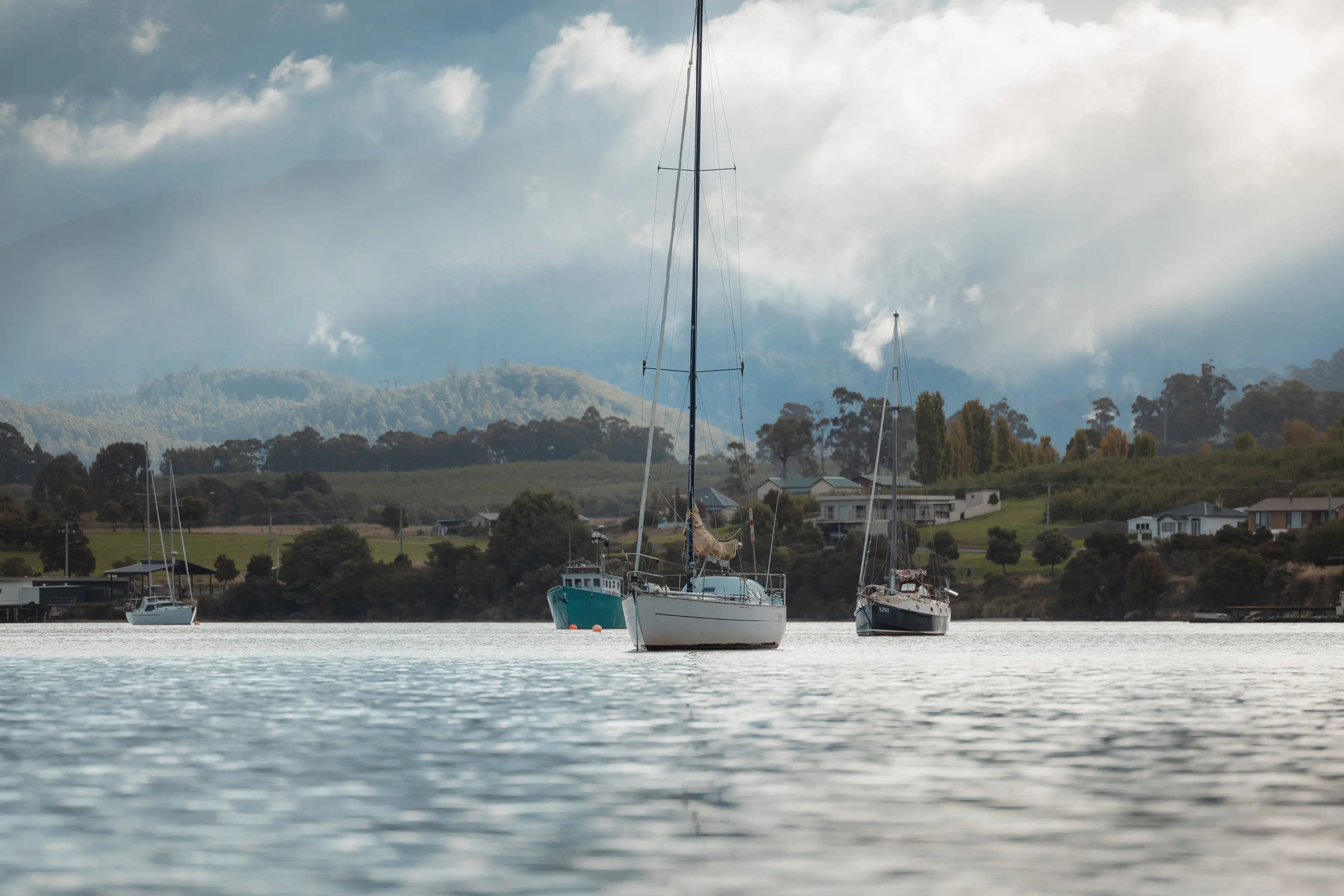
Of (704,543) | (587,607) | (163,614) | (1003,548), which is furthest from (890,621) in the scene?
(163,614)

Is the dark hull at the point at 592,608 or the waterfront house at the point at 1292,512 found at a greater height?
the waterfront house at the point at 1292,512

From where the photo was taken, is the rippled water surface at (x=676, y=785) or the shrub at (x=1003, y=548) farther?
the shrub at (x=1003, y=548)

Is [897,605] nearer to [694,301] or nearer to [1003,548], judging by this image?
[694,301]

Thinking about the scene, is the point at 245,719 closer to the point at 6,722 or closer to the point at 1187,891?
the point at 6,722

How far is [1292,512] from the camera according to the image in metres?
193

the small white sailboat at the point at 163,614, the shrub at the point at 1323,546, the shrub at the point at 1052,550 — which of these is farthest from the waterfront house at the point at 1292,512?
the small white sailboat at the point at 163,614

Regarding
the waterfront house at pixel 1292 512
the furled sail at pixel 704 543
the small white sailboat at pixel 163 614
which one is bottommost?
the small white sailboat at pixel 163 614

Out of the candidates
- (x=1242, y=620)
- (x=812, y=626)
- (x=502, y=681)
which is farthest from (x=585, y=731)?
(x=1242, y=620)

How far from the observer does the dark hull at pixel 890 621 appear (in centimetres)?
9819

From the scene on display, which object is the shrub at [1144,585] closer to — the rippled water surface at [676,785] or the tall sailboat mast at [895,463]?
the tall sailboat mast at [895,463]

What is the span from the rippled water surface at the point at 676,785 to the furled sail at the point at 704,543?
53.5ft

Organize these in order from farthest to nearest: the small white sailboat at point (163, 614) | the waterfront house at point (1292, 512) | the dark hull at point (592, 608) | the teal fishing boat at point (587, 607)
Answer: the waterfront house at point (1292, 512), the small white sailboat at point (163, 614), the teal fishing boat at point (587, 607), the dark hull at point (592, 608)

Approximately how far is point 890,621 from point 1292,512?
366ft

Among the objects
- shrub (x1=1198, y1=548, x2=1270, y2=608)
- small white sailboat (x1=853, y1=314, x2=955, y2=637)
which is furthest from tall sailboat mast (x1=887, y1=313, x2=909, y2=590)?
shrub (x1=1198, y1=548, x2=1270, y2=608)
